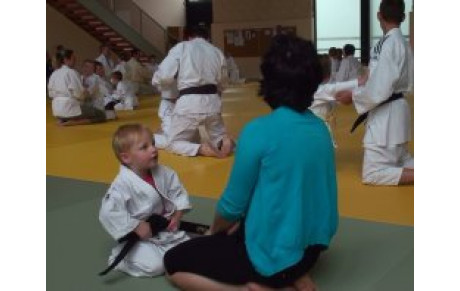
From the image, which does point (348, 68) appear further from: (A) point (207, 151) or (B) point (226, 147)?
(A) point (207, 151)

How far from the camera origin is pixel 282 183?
2.44 m

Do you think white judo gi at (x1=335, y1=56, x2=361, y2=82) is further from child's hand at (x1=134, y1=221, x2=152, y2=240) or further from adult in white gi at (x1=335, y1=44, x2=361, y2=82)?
child's hand at (x1=134, y1=221, x2=152, y2=240)

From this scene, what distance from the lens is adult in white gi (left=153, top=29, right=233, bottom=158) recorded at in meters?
6.44

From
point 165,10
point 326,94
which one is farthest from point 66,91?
point 165,10

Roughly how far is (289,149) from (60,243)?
191cm

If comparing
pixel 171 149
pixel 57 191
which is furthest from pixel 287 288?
pixel 171 149

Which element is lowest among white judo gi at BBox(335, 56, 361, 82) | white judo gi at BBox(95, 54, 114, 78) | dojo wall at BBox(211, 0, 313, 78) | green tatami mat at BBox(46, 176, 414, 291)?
green tatami mat at BBox(46, 176, 414, 291)

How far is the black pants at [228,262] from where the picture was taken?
2600 millimetres

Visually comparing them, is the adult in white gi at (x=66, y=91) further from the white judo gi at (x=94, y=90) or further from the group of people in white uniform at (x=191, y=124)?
the white judo gi at (x=94, y=90)

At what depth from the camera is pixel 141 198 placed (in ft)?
10.1

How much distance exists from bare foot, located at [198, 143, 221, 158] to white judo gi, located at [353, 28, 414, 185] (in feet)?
6.47

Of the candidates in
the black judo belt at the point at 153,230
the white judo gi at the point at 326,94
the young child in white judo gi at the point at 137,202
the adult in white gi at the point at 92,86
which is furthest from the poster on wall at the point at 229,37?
the young child in white judo gi at the point at 137,202

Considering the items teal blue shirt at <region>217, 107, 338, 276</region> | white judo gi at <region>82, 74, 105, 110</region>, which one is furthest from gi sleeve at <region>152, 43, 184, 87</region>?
teal blue shirt at <region>217, 107, 338, 276</region>

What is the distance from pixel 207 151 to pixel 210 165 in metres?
0.47
